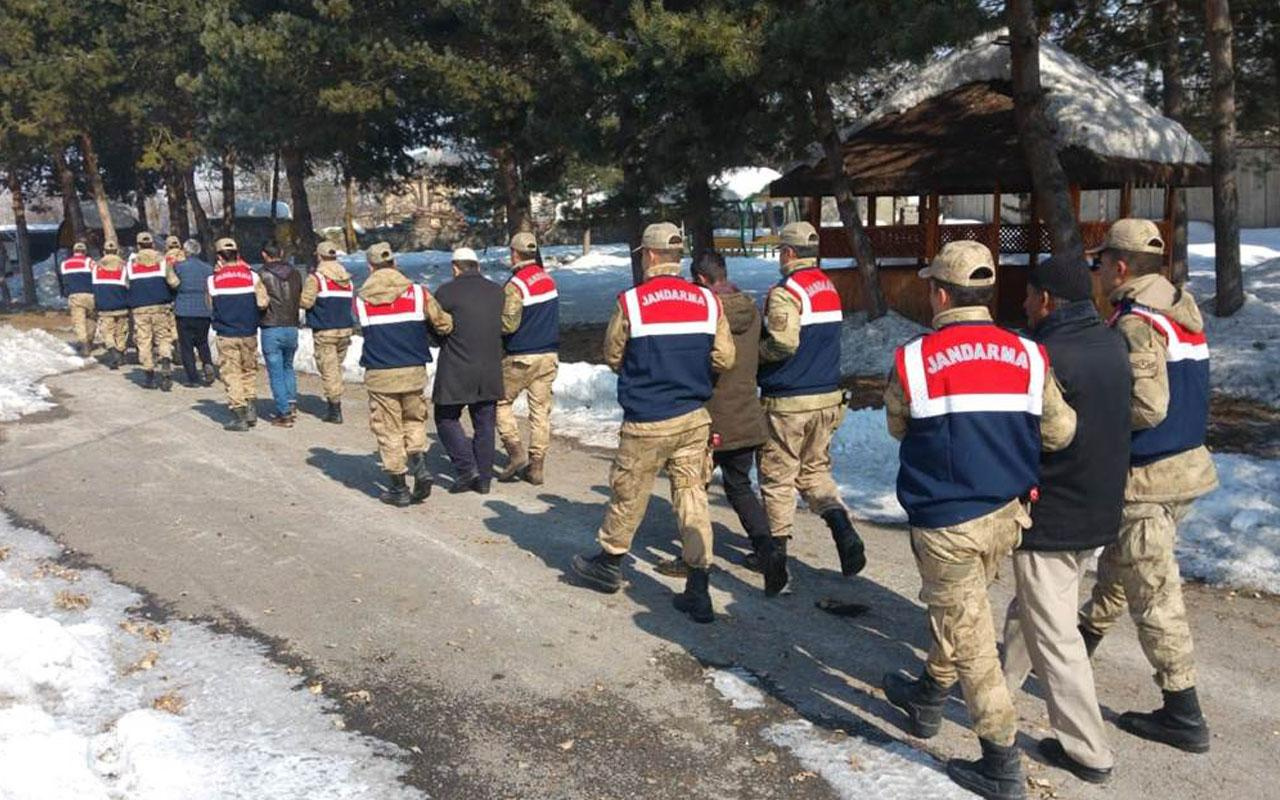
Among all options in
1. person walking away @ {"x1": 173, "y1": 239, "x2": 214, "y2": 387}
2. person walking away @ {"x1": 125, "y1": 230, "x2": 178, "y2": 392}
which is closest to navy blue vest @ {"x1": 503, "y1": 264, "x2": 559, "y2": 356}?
person walking away @ {"x1": 173, "y1": 239, "x2": 214, "y2": 387}

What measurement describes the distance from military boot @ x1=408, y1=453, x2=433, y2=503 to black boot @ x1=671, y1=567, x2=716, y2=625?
323 cm

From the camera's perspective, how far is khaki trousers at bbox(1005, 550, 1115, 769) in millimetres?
4254

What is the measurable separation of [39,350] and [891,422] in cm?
1723

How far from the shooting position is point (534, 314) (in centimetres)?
895

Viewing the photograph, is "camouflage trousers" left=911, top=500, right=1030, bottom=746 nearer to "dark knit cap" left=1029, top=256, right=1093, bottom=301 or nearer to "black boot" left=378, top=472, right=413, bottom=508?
"dark knit cap" left=1029, top=256, right=1093, bottom=301

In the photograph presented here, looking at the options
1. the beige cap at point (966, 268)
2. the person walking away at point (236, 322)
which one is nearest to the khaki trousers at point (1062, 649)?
the beige cap at point (966, 268)

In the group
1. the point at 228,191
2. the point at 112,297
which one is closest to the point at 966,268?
the point at 112,297

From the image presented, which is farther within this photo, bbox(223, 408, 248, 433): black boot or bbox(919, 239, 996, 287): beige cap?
bbox(223, 408, 248, 433): black boot

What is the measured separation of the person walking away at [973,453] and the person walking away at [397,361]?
199 inches

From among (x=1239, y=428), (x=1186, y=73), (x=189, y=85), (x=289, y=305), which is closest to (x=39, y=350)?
(x=189, y=85)

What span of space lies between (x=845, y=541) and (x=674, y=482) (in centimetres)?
126

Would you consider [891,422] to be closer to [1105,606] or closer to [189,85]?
[1105,606]

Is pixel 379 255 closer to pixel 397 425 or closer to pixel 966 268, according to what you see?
pixel 397 425

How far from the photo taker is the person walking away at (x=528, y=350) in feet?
28.8
